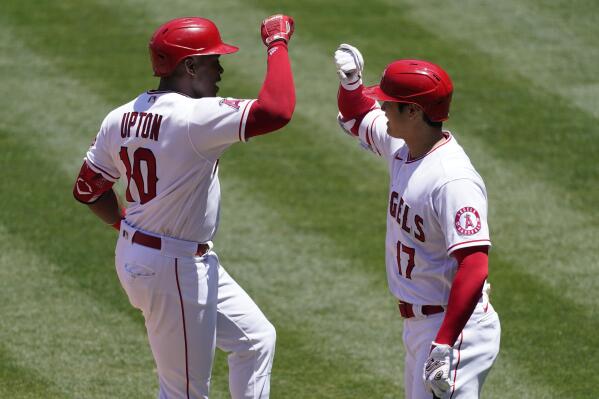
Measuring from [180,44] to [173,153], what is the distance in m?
0.52

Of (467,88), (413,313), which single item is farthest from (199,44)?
(467,88)

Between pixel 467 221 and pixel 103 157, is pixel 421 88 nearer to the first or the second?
pixel 467 221

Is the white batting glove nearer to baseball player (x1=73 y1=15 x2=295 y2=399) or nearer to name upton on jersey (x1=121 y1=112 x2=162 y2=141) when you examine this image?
baseball player (x1=73 y1=15 x2=295 y2=399)

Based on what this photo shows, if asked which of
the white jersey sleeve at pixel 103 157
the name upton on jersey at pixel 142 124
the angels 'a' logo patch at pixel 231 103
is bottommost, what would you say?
the white jersey sleeve at pixel 103 157

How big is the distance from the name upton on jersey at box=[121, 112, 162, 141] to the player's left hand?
62.9 inches

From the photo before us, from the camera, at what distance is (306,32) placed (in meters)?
11.6

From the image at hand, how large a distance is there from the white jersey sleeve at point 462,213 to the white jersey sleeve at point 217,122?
0.92 m

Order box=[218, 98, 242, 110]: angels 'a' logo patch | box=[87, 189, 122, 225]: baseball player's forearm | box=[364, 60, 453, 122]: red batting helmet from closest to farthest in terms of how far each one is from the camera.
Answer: box=[364, 60, 453, 122]: red batting helmet, box=[218, 98, 242, 110]: angels 'a' logo patch, box=[87, 189, 122, 225]: baseball player's forearm

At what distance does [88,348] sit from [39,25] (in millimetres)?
5271

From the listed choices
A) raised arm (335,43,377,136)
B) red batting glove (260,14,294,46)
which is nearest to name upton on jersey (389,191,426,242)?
raised arm (335,43,377,136)

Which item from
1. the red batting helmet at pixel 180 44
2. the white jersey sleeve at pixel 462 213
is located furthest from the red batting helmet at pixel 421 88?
the red batting helmet at pixel 180 44

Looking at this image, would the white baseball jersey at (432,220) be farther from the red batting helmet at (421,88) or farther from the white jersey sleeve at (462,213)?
the red batting helmet at (421,88)

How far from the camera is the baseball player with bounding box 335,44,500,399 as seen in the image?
4.91 m

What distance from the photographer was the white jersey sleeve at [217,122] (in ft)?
17.3
